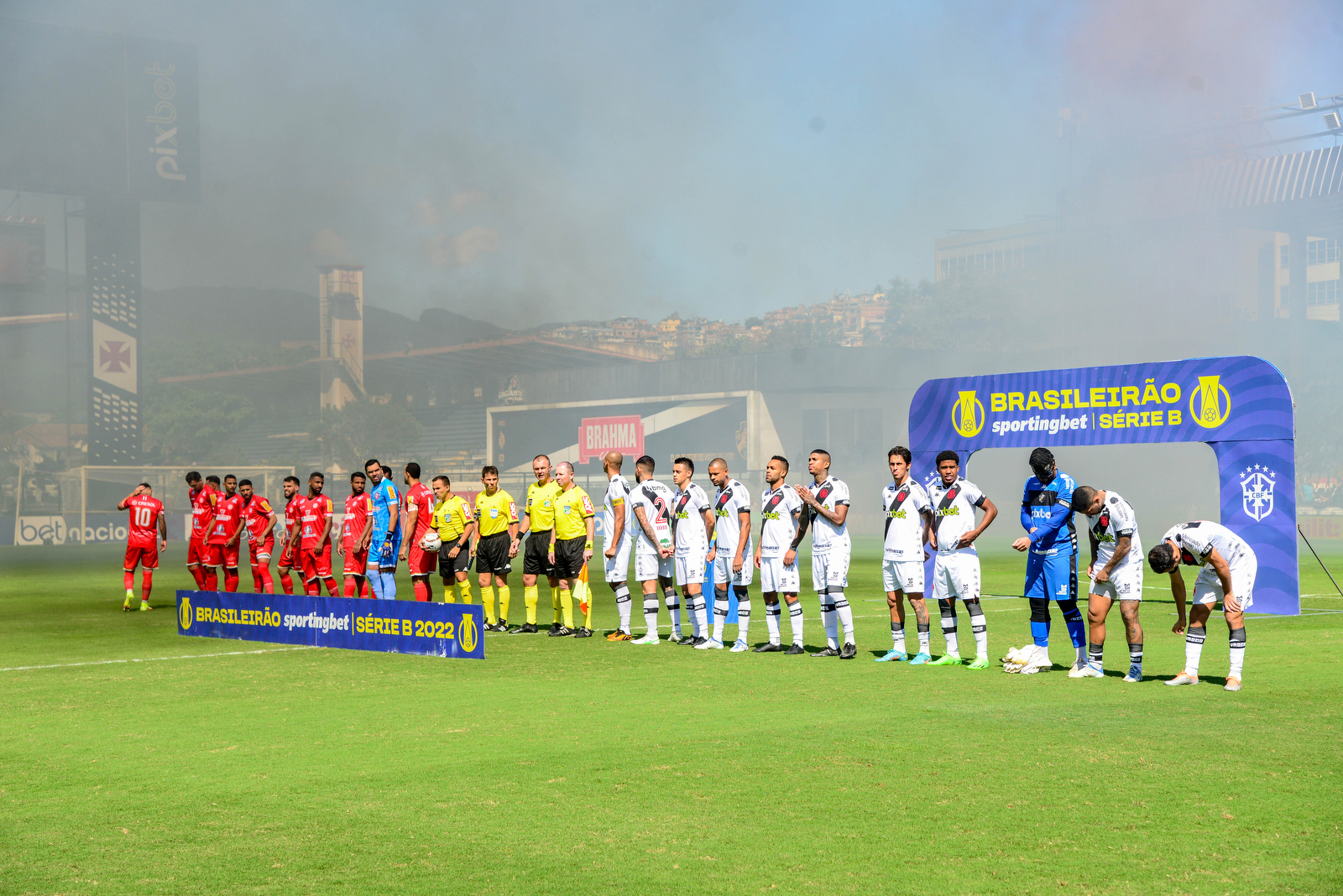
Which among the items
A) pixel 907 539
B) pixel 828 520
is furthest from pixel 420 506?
pixel 907 539

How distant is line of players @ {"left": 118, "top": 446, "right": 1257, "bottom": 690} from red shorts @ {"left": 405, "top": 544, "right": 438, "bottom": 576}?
0.03 m

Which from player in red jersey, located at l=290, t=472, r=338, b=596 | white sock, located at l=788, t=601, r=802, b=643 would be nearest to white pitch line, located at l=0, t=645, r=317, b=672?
player in red jersey, located at l=290, t=472, r=338, b=596

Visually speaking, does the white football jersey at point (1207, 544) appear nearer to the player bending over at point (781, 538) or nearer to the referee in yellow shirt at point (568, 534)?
the player bending over at point (781, 538)

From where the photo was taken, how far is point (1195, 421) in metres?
19.6

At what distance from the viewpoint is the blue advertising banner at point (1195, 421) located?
18.8 m

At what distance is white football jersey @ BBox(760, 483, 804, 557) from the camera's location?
13.4 meters

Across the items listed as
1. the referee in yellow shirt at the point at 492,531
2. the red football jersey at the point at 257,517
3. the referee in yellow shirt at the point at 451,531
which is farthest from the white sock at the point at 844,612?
the red football jersey at the point at 257,517

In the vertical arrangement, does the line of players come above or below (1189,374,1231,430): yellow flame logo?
below

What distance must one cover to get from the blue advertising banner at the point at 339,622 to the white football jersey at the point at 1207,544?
22.2 ft

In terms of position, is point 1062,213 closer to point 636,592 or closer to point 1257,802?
point 636,592

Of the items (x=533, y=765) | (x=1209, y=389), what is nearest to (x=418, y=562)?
(x=533, y=765)

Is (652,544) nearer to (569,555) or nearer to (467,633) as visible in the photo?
(569,555)

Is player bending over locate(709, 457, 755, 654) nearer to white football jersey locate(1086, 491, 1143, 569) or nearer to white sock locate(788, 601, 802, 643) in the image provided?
white sock locate(788, 601, 802, 643)

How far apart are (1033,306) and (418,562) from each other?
A: 238 feet
